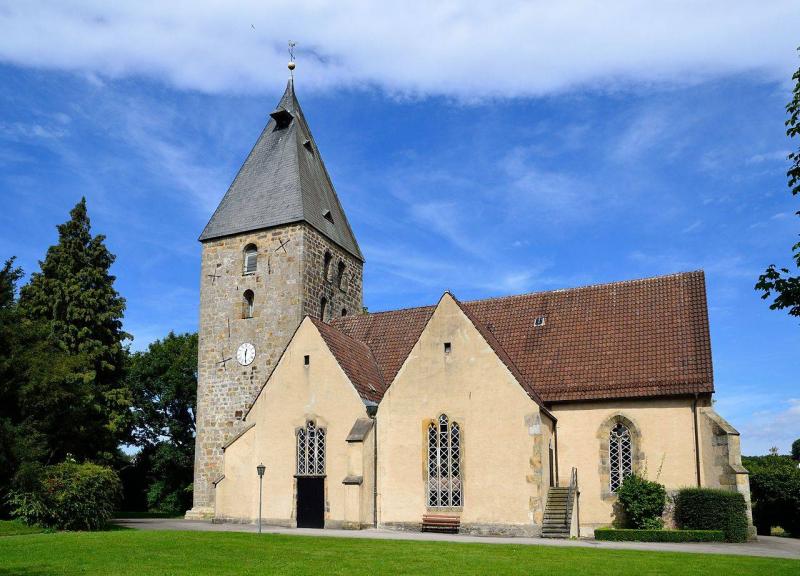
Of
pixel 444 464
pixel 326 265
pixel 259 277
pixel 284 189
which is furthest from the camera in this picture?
pixel 326 265

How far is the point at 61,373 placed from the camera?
93.9 ft

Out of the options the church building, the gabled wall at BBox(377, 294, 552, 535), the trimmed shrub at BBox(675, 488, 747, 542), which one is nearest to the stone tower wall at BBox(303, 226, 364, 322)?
the church building

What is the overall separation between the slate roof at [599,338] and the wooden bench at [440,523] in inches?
202

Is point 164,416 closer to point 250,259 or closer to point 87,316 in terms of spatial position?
point 87,316

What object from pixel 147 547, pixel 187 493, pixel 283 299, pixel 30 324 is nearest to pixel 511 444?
pixel 147 547

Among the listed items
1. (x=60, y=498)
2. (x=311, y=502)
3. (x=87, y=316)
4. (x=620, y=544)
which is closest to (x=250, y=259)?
(x=87, y=316)

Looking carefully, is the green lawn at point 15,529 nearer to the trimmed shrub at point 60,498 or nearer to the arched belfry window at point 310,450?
the trimmed shrub at point 60,498

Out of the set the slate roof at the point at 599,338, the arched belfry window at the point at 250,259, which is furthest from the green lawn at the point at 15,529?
the arched belfry window at the point at 250,259

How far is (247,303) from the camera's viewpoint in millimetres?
36000

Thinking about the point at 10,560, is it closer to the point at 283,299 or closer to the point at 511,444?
the point at 511,444

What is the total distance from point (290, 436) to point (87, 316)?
1682 cm

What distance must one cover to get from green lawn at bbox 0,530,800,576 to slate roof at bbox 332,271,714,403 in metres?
8.70

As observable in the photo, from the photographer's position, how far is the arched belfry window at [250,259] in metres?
36.2

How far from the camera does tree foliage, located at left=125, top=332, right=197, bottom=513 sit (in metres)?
52.1
